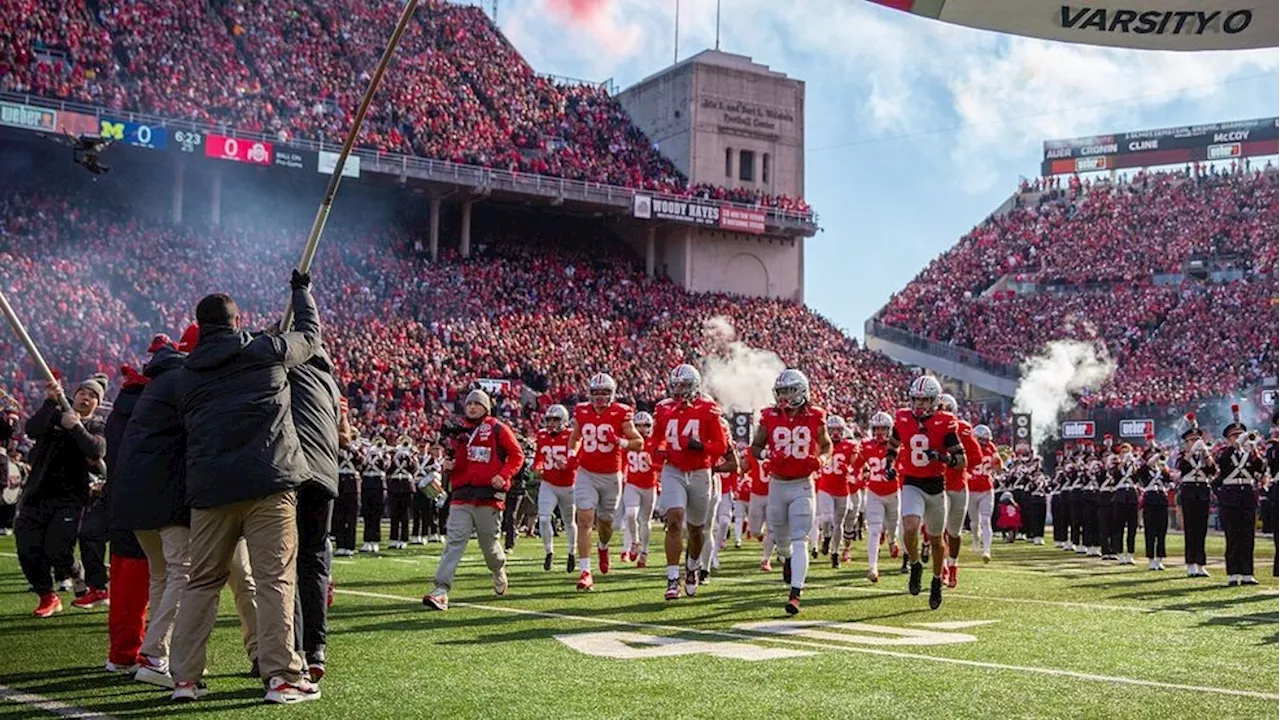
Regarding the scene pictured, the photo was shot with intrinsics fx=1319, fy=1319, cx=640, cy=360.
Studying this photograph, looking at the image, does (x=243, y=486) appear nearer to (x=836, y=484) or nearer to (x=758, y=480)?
(x=758, y=480)

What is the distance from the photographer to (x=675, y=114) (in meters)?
54.6

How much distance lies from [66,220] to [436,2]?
20288 millimetres

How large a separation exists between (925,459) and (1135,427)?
30481mm

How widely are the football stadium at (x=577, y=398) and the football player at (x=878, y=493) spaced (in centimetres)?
16

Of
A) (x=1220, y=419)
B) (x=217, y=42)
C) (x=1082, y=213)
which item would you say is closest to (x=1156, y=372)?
(x=1220, y=419)

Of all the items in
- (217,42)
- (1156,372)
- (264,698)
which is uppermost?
(217,42)

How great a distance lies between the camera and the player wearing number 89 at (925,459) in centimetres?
1270

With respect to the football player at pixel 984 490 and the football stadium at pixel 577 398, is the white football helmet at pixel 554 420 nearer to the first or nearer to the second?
the football stadium at pixel 577 398

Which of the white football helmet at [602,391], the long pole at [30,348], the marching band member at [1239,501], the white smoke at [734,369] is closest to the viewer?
the long pole at [30,348]

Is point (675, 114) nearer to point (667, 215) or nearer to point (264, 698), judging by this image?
point (667, 215)

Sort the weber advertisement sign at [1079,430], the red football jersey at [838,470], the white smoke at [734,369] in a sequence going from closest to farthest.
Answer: the red football jersey at [838,470] → the weber advertisement sign at [1079,430] → the white smoke at [734,369]

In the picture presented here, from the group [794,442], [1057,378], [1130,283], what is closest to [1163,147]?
[1130,283]

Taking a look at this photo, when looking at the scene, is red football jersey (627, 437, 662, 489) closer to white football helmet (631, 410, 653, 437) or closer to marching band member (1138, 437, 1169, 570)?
white football helmet (631, 410, 653, 437)

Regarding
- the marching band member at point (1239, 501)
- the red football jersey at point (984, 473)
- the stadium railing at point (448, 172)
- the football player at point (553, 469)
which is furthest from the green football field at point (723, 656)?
the stadium railing at point (448, 172)
